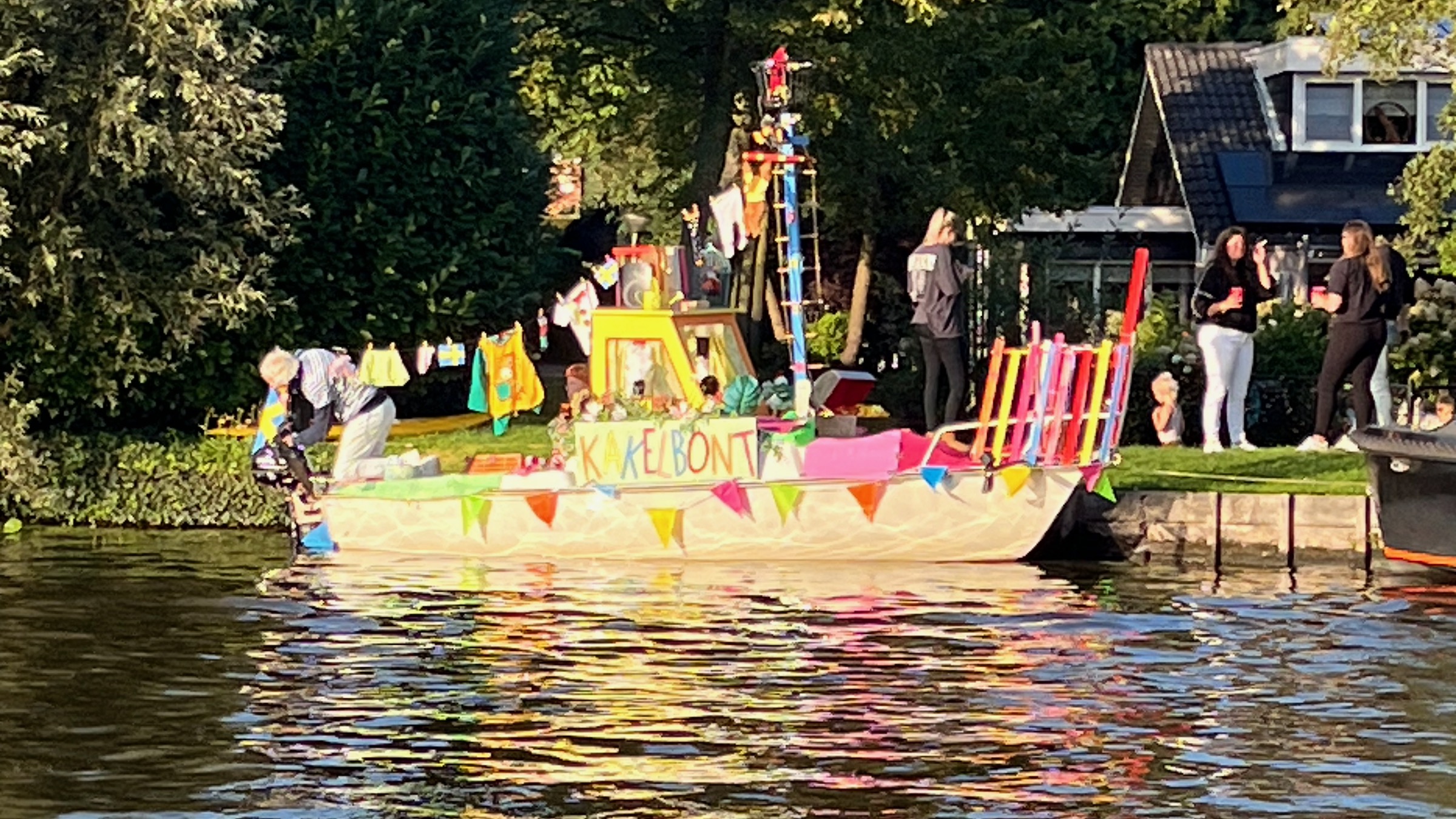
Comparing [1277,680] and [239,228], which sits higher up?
[239,228]

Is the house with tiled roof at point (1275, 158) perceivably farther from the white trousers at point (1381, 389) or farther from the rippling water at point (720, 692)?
the rippling water at point (720, 692)

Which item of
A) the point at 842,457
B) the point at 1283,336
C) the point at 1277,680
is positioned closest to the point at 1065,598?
the point at 842,457

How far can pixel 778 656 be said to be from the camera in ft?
62.6

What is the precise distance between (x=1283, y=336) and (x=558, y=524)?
33.1 ft

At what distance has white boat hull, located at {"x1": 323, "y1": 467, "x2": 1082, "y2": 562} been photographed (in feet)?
79.3

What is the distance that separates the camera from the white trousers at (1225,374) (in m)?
27.0

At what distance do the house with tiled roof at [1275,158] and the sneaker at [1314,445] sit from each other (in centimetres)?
2246

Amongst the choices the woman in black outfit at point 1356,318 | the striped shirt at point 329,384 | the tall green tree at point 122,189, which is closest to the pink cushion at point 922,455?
the woman in black outfit at point 1356,318

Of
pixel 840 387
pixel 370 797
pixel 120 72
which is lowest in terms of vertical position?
pixel 370 797

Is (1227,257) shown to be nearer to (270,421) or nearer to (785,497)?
(785,497)

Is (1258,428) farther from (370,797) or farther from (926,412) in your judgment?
(370,797)

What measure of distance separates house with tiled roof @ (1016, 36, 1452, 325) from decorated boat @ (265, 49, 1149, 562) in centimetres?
2442

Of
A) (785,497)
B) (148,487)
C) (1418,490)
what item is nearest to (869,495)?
(785,497)

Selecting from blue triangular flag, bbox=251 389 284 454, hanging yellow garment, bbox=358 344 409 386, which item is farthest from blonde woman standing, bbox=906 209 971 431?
blue triangular flag, bbox=251 389 284 454
